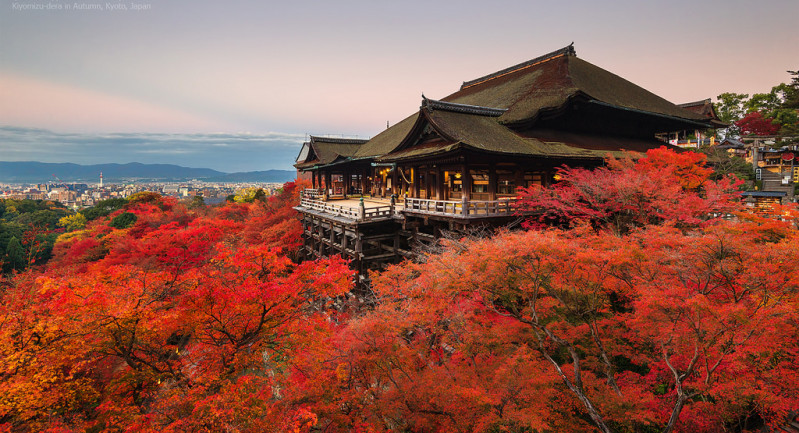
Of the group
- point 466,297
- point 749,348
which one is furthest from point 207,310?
point 749,348

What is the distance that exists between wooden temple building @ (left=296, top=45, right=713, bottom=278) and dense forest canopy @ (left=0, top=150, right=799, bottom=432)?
5.15 metres

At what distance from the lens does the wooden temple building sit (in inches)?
590

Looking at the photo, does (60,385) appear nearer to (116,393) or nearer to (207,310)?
(116,393)

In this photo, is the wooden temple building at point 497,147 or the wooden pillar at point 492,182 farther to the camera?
the wooden pillar at point 492,182

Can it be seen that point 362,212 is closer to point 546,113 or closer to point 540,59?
point 546,113

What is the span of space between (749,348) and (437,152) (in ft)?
37.4

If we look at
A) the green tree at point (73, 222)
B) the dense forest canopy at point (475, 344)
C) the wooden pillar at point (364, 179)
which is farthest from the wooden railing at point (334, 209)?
the green tree at point (73, 222)

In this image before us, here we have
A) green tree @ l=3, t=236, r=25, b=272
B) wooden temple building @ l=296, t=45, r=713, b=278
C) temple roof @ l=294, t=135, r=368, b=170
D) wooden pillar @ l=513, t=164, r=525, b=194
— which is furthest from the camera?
green tree @ l=3, t=236, r=25, b=272

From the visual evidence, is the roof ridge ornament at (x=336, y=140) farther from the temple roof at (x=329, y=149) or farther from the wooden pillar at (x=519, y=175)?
the wooden pillar at (x=519, y=175)

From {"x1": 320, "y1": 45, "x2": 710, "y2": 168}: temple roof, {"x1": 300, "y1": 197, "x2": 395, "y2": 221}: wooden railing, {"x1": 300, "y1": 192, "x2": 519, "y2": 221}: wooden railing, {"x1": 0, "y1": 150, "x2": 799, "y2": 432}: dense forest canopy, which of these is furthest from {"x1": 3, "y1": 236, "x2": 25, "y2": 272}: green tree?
{"x1": 300, "y1": 192, "x2": 519, "y2": 221}: wooden railing

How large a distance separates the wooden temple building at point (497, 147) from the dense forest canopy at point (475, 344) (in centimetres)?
515

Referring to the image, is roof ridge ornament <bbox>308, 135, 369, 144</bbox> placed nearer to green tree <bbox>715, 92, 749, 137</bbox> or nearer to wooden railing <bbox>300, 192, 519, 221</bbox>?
wooden railing <bbox>300, 192, 519, 221</bbox>

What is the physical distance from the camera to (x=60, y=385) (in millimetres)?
8461

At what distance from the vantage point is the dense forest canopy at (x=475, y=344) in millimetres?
6234
